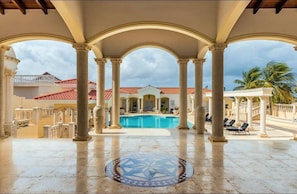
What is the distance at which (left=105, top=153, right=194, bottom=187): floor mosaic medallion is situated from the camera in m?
4.88

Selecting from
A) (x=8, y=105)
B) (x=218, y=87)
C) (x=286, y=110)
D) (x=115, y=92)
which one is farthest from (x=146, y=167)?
(x=286, y=110)

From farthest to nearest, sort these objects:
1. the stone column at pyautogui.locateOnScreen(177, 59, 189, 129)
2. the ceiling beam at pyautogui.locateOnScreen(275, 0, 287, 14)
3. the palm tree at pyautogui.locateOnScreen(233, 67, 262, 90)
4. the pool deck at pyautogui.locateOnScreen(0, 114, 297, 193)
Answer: the palm tree at pyautogui.locateOnScreen(233, 67, 262, 90) < the stone column at pyautogui.locateOnScreen(177, 59, 189, 129) < the ceiling beam at pyautogui.locateOnScreen(275, 0, 287, 14) < the pool deck at pyautogui.locateOnScreen(0, 114, 297, 193)

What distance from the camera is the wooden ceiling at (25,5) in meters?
8.31

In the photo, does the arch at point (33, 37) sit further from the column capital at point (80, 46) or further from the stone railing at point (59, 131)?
the stone railing at point (59, 131)

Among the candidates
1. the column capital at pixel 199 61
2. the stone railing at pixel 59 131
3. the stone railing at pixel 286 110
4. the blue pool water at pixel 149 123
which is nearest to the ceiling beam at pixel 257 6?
the column capital at pixel 199 61

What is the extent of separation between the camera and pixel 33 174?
524 cm

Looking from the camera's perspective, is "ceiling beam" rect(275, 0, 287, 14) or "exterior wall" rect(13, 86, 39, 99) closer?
"ceiling beam" rect(275, 0, 287, 14)

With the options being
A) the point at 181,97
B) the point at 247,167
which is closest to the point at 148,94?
the point at 181,97

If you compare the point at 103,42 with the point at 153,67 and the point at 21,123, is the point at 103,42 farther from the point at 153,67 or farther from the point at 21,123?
the point at 153,67

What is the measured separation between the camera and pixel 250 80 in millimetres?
27453

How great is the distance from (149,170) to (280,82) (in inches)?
982

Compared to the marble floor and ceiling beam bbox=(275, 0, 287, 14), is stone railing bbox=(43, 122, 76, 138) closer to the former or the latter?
the marble floor

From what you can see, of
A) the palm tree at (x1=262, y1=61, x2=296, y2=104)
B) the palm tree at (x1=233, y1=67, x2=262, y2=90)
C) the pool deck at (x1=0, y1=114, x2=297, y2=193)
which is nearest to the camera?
the pool deck at (x1=0, y1=114, x2=297, y2=193)

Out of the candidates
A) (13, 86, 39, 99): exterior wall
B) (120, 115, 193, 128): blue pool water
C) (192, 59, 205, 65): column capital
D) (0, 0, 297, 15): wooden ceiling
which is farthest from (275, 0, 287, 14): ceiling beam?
(13, 86, 39, 99): exterior wall
